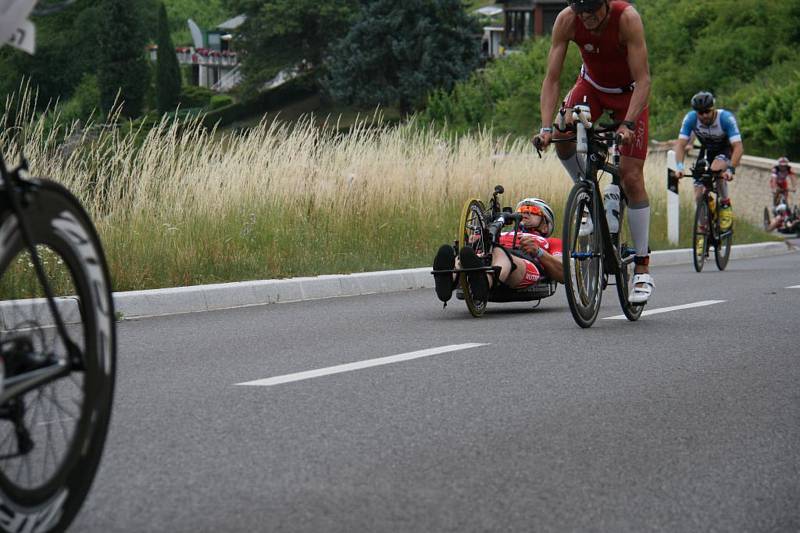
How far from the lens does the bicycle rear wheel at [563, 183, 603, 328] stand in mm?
8055

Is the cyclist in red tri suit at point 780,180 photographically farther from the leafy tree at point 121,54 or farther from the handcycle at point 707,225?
the leafy tree at point 121,54

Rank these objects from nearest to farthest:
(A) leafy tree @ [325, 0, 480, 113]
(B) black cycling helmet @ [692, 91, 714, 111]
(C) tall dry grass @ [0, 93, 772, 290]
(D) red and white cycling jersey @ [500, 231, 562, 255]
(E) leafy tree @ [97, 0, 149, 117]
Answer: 1. (D) red and white cycling jersey @ [500, 231, 562, 255]
2. (C) tall dry grass @ [0, 93, 772, 290]
3. (B) black cycling helmet @ [692, 91, 714, 111]
4. (A) leafy tree @ [325, 0, 480, 113]
5. (E) leafy tree @ [97, 0, 149, 117]

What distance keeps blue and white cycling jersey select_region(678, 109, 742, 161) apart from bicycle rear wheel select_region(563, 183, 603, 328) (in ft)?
25.1

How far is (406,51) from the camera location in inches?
2849

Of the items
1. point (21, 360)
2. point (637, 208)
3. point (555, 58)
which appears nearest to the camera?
point (21, 360)

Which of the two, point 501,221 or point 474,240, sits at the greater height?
point 501,221

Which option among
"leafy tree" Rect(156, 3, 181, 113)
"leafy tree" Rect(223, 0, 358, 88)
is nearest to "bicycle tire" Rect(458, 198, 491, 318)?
"leafy tree" Rect(223, 0, 358, 88)

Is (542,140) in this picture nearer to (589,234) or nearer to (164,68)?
(589,234)

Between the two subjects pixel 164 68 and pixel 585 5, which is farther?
pixel 164 68

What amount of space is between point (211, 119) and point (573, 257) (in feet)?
272

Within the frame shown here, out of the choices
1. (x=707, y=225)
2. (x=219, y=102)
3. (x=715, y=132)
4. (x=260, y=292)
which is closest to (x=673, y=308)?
(x=260, y=292)

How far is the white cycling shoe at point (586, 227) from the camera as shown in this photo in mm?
8305

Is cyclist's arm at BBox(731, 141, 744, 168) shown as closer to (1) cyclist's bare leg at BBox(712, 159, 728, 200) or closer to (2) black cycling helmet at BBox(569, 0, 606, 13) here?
(1) cyclist's bare leg at BBox(712, 159, 728, 200)

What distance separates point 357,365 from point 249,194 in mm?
6934
